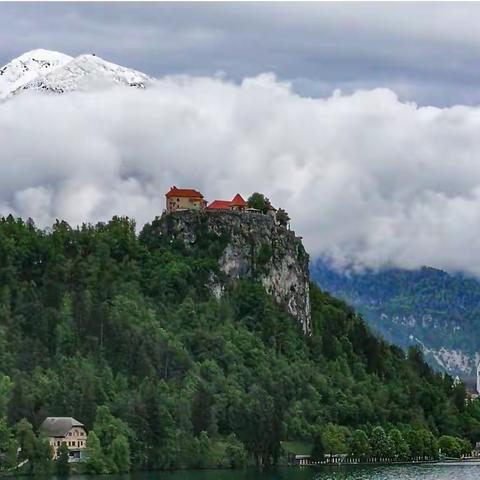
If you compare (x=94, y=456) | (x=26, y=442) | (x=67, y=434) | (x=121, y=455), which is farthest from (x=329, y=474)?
(x=26, y=442)

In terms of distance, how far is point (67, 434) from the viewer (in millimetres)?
181250

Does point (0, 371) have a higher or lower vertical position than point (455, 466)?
higher

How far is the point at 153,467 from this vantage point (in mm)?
183250

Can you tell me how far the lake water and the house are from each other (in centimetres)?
844

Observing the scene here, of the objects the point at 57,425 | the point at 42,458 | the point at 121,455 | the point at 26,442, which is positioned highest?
the point at 57,425

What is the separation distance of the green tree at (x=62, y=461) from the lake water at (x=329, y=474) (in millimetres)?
4045

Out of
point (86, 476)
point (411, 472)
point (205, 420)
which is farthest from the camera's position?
point (205, 420)

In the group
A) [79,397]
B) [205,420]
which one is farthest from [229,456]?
[79,397]

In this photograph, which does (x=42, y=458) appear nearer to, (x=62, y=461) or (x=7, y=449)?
(x=62, y=461)

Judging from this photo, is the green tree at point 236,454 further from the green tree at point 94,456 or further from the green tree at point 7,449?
the green tree at point 7,449

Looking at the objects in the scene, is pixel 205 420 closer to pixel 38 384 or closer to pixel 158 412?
pixel 158 412

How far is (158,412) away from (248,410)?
657 inches

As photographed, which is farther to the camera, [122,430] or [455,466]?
[455,466]

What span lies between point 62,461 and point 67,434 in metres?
6.60
